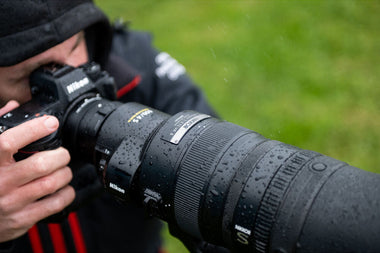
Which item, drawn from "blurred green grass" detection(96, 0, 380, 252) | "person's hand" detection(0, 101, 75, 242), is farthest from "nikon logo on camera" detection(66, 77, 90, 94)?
"blurred green grass" detection(96, 0, 380, 252)

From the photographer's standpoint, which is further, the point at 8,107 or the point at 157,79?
the point at 157,79

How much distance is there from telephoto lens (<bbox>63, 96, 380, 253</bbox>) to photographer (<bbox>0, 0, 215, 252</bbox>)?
5.1 inches

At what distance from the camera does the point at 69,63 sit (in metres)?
1.30

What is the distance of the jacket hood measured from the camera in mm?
1167

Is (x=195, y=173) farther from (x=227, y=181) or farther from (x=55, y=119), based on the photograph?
(x=55, y=119)

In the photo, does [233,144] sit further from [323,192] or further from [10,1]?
[10,1]

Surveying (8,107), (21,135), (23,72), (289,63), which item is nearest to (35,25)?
(23,72)

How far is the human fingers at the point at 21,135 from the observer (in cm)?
100

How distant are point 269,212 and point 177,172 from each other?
0.71 feet

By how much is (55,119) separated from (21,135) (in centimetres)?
9

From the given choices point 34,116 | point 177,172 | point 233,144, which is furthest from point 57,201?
point 233,144

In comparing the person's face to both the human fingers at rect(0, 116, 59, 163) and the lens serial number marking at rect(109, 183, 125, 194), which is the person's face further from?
the lens serial number marking at rect(109, 183, 125, 194)

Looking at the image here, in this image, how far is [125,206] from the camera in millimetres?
1588

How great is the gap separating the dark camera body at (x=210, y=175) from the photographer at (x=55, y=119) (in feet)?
0.20
